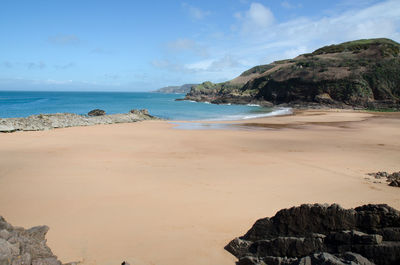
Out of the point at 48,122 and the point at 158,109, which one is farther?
the point at 158,109

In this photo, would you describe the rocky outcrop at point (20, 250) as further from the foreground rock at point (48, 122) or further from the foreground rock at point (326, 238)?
the foreground rock at point (48, 122)

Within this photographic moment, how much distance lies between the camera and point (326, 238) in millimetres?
3902

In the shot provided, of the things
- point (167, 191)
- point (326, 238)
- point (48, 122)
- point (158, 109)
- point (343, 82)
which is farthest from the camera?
point (158, 109)

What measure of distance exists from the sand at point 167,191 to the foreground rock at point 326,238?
68cm

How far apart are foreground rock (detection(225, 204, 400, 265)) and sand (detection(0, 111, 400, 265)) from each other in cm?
68

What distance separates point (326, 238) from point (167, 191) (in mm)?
4801

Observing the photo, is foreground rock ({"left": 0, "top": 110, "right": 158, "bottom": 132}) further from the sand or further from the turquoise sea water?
the turquoise sea water

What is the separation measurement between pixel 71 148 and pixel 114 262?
11678 mm

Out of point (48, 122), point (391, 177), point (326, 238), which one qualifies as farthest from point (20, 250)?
point (48, 122)

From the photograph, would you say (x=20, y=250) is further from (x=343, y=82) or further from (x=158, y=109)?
(x=343, y=82)

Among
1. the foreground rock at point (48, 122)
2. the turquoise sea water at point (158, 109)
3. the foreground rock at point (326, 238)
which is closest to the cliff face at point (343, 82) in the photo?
the turquoise sea water at point (158, 109)

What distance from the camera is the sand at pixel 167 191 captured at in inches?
200

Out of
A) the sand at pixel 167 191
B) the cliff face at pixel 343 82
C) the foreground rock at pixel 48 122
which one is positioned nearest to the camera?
the sand at pixel 167 191

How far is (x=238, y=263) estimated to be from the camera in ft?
13.8
